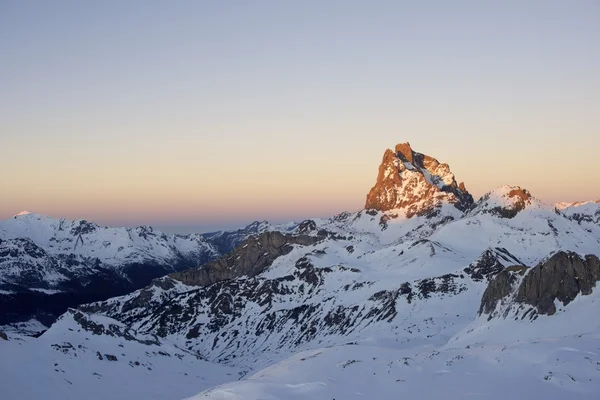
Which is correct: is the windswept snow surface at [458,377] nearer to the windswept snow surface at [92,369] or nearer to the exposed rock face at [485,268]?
the windswept snow surface at [92,369]

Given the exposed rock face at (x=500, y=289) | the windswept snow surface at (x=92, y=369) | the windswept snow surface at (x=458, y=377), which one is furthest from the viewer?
the windswept snow surface at (x=92, y=369)

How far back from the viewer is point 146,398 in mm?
117438

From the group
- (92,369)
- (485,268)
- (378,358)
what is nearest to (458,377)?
(378,358)

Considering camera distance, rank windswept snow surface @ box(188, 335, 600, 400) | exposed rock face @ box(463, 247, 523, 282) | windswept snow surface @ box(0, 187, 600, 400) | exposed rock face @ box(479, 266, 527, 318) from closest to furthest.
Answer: windswept snow surface @ box(188, 335, 600, 400)
windswept snow surface @ box(0, 187, 600, 400)
exposed rock face @ box(479, 266, 527, 318)
exposed rock face @ box(463, 247, 523, 282)

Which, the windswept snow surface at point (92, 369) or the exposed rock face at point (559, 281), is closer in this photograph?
the exposed rock face at point (559, 281)

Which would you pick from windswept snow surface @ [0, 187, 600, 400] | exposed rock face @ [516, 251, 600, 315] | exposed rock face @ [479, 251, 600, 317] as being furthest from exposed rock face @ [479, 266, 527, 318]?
exposed rock face @ [516, 251, 600, 315]

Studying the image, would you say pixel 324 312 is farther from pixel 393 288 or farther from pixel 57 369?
pixel 57 369

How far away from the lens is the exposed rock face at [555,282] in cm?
7350

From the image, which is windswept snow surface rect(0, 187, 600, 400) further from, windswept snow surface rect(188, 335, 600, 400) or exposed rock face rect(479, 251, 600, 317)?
exposed rock face rect(479, 251, 600, 317)

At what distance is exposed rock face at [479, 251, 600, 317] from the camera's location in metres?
73.5

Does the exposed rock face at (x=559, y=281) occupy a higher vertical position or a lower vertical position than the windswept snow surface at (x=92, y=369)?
higher

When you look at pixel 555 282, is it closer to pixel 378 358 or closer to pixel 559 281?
pixel 559 281

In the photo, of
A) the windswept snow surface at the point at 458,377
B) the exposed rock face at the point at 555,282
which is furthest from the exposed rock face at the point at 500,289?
the windswept snow surface at the point at 458,377

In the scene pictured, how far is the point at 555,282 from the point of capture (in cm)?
7588
